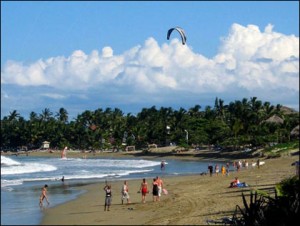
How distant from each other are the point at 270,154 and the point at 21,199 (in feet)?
147

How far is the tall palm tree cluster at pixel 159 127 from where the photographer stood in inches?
3310

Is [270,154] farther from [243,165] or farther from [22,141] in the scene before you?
[22,141]

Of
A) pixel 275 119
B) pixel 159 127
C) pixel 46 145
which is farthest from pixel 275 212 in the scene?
pixel 46 145

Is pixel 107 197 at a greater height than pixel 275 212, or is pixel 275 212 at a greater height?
pixel 275 212

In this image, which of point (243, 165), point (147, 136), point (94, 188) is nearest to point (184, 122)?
point (147, 136)

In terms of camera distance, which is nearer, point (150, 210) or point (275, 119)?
point (150, 210)

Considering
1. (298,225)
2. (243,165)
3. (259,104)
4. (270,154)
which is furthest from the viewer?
(259,104)

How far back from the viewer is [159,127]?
110312 mm

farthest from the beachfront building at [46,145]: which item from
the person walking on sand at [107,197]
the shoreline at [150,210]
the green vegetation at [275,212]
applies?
the green vegetation at [275,212]

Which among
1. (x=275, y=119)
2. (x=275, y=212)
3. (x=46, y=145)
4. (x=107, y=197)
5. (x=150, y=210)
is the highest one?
(x=275, y=119)

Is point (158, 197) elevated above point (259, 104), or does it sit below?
below

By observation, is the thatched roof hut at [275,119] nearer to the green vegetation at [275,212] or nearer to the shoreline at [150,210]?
the shoreline at [150,210]

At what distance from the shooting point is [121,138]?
379 ft

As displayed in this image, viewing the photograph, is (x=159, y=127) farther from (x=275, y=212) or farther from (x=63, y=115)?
(x=275, y=212)
